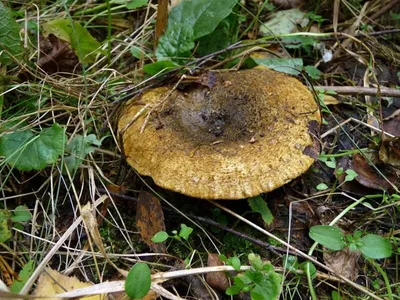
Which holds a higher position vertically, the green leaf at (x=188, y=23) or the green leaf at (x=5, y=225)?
the green leaf at (x=188, y=23)

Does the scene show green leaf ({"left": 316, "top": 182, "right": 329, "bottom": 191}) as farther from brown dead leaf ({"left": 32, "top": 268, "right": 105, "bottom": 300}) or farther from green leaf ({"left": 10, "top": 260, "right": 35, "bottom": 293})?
green leaf ({"left": 10, "top": 260, "right": 35, "bottom": 293})

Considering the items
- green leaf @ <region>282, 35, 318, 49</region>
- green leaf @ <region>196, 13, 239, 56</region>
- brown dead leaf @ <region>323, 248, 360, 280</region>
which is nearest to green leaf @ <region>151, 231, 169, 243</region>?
brown dead leaf @ <region>323, 248, 360, 280</region>

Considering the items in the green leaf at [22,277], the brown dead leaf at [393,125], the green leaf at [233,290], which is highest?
the green leaf at [22,277]

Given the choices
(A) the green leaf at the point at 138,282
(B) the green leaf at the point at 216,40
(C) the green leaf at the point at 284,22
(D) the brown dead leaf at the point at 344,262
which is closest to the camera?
(A) the green leaf at the point at 138,282

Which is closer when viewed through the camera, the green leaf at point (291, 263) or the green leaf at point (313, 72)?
the green leaf at point (291, 263)

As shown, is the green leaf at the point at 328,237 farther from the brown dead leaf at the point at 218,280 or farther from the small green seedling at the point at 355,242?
the brown dead leaf at the point at 218,280

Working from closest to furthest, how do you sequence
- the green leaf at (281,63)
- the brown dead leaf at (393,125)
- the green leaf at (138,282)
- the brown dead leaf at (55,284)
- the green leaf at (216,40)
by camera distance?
the green leaf at (138,282) → the brown dead leaf at (55,284) → the brown dead leaf at (393,125) → the green leaf at (281,63) → the green leaf at (216,40)

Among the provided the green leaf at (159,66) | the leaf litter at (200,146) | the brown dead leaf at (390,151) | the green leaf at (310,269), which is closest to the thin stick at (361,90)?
the leaf litter at (200,146)
